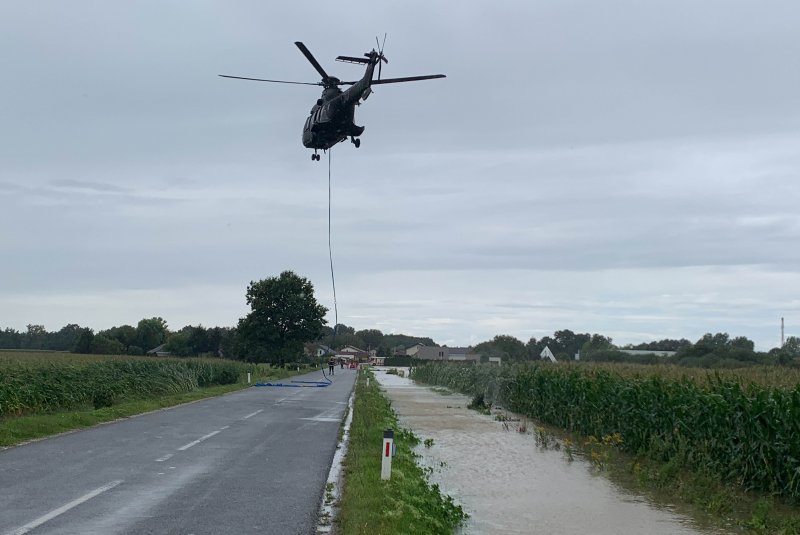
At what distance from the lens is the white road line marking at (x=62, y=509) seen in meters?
8.47

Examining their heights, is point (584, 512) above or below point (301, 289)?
below

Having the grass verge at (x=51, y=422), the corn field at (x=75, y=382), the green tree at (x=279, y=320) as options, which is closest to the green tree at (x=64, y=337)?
the green tree at (x=279, y=320)

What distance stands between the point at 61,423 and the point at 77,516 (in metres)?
11.4

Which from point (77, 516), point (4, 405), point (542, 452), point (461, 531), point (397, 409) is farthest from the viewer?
point (397, 409)

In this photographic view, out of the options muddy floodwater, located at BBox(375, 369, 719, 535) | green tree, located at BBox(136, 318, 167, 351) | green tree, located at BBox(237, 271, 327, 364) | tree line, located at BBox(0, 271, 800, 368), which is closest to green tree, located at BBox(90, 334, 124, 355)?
tree line, located at BBox(0, 271, 800, 368)

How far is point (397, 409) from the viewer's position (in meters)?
34.3

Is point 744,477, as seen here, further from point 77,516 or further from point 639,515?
point 77,516

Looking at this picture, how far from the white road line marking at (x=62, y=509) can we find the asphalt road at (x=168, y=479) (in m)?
Answer: 0.01

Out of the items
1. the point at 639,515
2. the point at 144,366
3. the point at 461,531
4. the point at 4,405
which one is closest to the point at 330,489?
the point at 461,531

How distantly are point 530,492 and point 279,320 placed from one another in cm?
8673

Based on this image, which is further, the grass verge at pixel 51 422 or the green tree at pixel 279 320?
the green tree at pixel 279 320

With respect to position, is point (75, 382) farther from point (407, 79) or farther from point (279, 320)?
point (279, 320)

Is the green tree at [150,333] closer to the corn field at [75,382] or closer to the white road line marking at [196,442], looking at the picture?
the corn field at [75,382]

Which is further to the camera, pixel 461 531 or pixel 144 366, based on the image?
pixel 144 366
